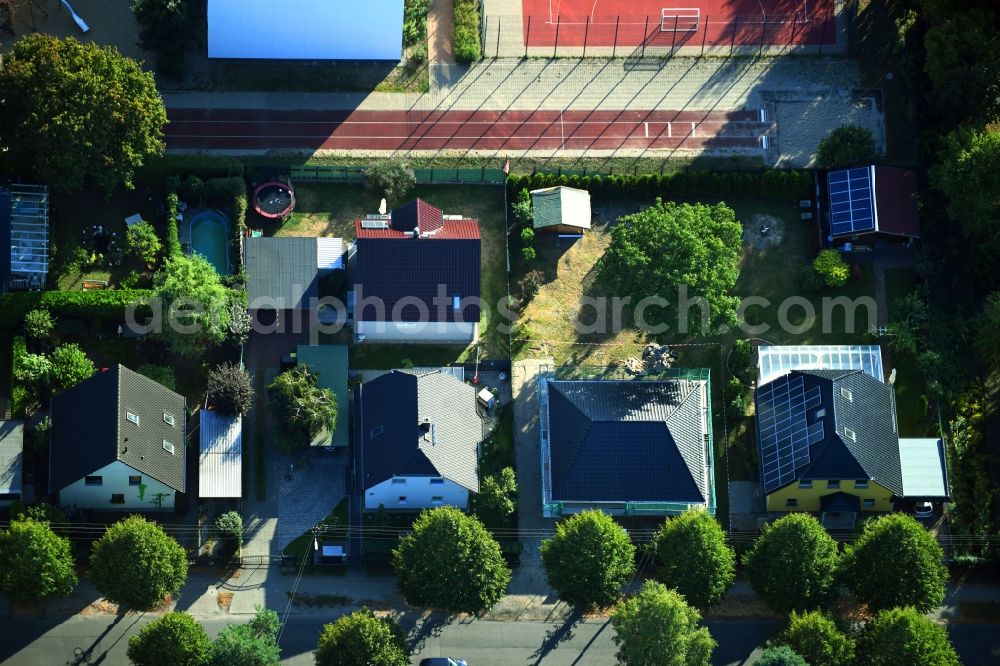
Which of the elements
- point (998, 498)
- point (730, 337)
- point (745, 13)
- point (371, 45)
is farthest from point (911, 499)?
point (371, 45)

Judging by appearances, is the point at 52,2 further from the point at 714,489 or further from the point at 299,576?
the point at 714,489

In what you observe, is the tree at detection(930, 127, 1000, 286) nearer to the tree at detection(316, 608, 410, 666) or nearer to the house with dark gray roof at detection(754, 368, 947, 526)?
the house with dark gray roof at detection(754, 368, 947, 526)

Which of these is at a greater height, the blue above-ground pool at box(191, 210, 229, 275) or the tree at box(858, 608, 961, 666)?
the blue above-ground pool at box(191, 210, 229, 275)

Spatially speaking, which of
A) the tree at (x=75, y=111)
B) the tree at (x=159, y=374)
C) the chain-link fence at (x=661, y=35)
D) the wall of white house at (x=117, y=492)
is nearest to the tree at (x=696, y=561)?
the wall of white house at (x=117, y=492)

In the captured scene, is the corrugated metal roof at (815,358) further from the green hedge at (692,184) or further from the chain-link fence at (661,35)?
the chain-link fence at (661,35)

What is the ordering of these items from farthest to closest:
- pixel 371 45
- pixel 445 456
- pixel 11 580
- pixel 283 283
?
1. pixel 371 45
2. pixel 283 283
3. pixel 445 456
4. pixel 11 580

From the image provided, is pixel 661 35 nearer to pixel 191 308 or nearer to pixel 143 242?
pixel 143 242

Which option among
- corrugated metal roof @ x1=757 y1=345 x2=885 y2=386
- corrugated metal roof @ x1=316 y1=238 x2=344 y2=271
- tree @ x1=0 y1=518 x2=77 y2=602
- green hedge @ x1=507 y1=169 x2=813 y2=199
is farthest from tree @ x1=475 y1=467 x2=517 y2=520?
tree @ x1=0 y1=518 x2=77 y2=602
